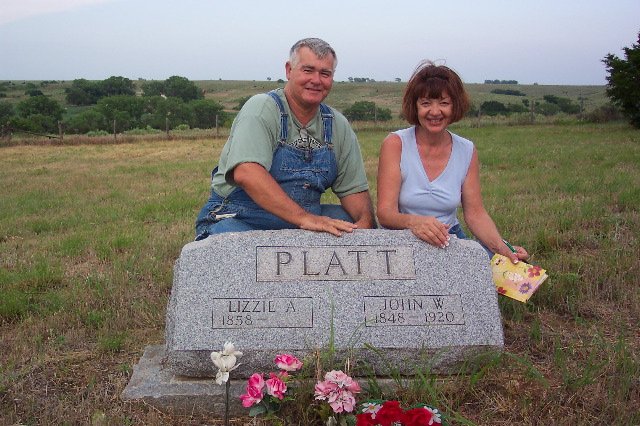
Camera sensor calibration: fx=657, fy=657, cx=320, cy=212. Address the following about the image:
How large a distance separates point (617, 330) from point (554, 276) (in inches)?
40.5

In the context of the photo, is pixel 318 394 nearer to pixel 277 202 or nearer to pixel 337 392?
pixel 337 392

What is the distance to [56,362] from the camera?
12.8 ft

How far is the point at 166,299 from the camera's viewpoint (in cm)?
502

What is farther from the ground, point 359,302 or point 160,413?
point 359,302

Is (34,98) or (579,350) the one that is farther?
(34,98)

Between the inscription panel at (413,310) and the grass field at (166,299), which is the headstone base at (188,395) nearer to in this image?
the grass field at (166,299)

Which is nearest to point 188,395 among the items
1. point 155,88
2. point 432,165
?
point 432,165

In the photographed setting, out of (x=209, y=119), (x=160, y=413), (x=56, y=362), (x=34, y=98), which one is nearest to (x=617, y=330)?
(x=160, y=413)

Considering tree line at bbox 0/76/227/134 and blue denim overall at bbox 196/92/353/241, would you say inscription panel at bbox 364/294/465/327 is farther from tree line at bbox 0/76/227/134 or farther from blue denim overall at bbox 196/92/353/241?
tree line at bbox 0/76/227/134

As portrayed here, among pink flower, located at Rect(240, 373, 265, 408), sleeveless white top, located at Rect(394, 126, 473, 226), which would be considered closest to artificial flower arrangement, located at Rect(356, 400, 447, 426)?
pink flower, located at Rect(240, 373, 265, 408)

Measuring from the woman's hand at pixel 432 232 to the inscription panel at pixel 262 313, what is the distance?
0.74 meters

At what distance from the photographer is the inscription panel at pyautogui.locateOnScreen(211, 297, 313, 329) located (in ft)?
11.3

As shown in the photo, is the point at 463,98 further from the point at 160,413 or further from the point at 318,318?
the point at 160,413

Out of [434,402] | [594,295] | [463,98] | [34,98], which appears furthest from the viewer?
[34,98]
